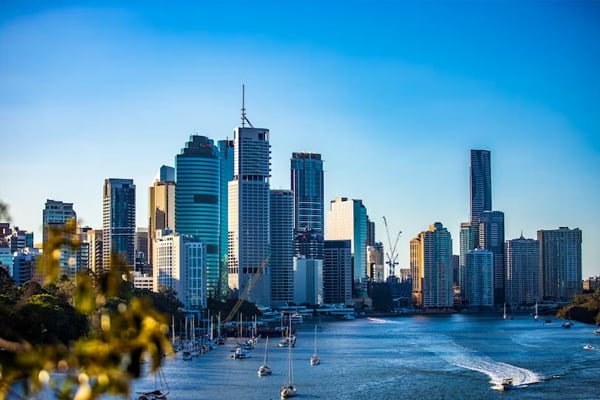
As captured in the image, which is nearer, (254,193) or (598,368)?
(598,368)

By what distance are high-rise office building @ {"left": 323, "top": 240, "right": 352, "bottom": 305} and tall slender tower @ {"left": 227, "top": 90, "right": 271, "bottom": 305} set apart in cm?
2123

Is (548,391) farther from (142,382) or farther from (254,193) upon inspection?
(254,193)

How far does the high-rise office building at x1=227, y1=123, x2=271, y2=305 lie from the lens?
147500 millimetres

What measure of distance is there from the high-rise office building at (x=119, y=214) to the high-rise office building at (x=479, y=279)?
220ft

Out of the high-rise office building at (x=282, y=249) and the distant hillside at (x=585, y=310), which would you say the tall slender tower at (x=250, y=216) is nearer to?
the high-rise office building at (x=282, y=249)

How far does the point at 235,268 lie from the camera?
14850 centimetres

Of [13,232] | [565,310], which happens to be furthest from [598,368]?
[13,232]

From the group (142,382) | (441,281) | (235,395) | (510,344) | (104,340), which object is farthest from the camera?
(441,281)

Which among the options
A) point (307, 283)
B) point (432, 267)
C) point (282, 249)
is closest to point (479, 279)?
point (432, 267)

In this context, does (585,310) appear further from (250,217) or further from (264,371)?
(264,371)

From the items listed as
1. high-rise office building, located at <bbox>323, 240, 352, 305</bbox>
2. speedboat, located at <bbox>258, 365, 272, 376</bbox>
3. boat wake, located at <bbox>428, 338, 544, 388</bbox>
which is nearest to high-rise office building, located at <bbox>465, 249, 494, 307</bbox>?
high-rise office building, located at <bbox>323, 240, 352, 305</bbox>

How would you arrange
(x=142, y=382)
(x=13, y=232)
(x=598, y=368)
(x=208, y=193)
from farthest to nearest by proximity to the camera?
(x=208, y=193)
(x=13, y=232)
(x=598, y=368)
(x=142, y=382)

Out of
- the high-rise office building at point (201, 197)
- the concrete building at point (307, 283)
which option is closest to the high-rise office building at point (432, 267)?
the concrete building at point (307, 283)

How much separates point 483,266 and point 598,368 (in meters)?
141
